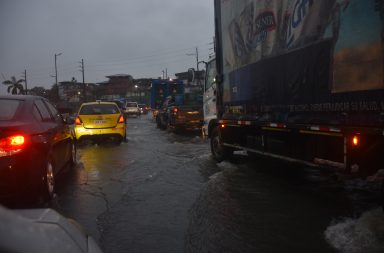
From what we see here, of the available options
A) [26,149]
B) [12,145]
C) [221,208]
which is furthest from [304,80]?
[12,145]

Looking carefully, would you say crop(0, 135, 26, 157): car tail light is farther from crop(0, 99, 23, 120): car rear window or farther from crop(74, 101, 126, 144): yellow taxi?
crop(74, 101, 126, 144): yellow taxi

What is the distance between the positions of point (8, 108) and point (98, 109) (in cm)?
872

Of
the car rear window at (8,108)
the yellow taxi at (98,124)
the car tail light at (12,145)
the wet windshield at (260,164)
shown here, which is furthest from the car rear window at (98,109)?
the car tail light at (12,145)

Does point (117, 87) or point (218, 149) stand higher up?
point (117, 87)

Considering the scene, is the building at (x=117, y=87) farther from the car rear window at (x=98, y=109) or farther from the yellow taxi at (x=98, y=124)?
the yellow taxi at (x=98, y=124)

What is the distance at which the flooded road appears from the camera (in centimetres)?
476

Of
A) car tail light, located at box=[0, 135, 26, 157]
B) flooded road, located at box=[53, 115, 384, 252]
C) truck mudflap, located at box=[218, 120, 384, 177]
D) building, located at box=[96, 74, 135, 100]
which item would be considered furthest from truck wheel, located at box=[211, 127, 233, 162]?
building, located at box=[96, 74, 135, 100]

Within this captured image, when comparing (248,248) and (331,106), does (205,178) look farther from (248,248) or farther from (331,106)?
(248,248)

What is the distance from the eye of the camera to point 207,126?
39.5 feet

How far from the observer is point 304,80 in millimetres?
6883

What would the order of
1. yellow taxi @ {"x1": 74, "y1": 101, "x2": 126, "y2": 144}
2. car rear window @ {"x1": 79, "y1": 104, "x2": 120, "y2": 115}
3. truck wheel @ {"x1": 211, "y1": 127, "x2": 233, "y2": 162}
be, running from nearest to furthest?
truck wheel @ {"x1": 211, "y1": 127, "x2": 233, "y2": 162} → yellow taxi @ {"x1": 74, "y1": 101, "x2": 126, "y2": 144} → car rear window @ {"x1": 79, "y1": 104, "x2": 120, "y2": 115}

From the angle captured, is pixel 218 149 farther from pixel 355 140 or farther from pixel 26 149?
pixel 26 149

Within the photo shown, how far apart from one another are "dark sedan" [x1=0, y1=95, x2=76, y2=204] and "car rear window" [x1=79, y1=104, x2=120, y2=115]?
7343mm

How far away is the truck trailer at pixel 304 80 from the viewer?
215 inches
